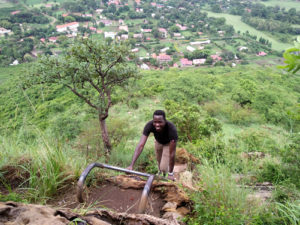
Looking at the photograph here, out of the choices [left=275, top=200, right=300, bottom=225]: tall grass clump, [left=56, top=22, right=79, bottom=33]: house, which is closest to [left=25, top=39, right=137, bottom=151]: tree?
[left=275, top=200, right=300, bottom=225]: tall grass clump

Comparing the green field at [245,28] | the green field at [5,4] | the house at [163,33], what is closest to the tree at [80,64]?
the house at [163,33]

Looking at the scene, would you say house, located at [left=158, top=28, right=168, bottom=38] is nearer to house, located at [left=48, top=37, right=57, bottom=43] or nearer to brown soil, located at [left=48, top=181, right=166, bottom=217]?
house, located at [left=48, top=37, right=57, bottom=43]

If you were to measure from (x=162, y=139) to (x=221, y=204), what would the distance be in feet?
6.07

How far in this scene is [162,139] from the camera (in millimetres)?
4051

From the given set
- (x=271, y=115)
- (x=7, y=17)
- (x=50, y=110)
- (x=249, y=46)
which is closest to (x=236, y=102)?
(x=271, y=115)

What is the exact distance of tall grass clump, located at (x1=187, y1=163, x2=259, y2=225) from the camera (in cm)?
211

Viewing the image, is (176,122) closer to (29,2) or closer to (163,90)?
(163,90)

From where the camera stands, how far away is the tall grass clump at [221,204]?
2.11 meters

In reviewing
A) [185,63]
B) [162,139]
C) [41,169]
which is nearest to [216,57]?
[185,63]

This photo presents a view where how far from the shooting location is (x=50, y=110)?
65.6 feet

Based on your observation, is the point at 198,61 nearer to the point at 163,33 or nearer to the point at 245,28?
the point at 163,33

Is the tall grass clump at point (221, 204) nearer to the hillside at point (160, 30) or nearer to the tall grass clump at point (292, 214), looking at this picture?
the tall grass clump at point (292, 214)

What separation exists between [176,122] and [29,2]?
82.7m

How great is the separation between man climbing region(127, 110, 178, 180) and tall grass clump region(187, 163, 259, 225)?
30.7 inches
